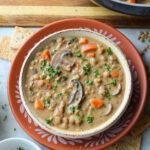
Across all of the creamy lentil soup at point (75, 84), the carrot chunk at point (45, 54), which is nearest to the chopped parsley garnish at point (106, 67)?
the creamy lentil soup at point (75, 84)

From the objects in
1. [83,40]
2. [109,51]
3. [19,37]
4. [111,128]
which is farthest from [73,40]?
[111,128]

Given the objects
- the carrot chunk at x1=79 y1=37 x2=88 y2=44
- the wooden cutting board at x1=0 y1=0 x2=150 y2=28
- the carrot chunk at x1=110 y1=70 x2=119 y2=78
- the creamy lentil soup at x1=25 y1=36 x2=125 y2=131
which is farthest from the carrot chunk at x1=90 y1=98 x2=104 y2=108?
the wooden cutting board at x1=0 y1=0 x2=150 y2=28

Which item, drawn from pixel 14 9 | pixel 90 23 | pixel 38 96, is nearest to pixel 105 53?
pixel 90 23

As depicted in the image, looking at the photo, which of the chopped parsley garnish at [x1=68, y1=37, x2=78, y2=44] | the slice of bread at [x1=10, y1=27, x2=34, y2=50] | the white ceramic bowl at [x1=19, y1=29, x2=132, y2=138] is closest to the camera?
the white ceramic bowl at [x1=19, y1=29, x2=132, y2=138]

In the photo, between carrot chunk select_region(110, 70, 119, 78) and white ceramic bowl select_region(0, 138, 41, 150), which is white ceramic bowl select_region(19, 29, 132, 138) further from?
white ceramic bowl select_region(0, 138, 41, 150)

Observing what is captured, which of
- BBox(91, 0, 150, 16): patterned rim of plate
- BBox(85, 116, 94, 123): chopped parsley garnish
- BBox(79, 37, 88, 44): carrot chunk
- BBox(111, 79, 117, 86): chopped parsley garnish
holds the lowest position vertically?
BBox(85, 116, 94, 123): chopped parsley garnish

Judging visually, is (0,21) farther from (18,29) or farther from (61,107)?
(61,107)

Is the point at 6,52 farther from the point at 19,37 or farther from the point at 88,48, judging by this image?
the point at 88,48
